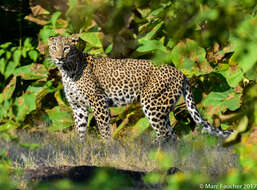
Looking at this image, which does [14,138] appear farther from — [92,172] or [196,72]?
[196,72]

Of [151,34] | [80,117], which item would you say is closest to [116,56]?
[151,34]

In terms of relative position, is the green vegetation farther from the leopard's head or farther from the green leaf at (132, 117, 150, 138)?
the leopard's head

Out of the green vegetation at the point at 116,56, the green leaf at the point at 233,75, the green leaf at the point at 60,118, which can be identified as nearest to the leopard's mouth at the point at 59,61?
the green vegetation at the point at 116,56

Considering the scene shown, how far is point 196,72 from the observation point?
848 cm

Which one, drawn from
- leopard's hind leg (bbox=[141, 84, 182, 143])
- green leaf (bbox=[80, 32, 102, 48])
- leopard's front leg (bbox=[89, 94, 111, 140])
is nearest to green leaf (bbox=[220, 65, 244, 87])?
leopard's hind leg (bbox=[141, 84, 182, 143])

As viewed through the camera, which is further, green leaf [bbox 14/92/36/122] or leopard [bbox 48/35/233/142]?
green leaf [bbox 14/92/36/122]

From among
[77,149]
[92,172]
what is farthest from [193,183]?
[77,149]

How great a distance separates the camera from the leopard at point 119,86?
8.21m

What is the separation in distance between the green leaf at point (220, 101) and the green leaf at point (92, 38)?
2285 millimetres

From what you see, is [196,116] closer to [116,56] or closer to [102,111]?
[102,111]

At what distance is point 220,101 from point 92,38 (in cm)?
261

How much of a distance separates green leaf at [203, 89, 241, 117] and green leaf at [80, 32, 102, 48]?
2285 millimetres

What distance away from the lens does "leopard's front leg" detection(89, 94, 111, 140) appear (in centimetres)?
842

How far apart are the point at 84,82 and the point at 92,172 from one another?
3.17 meters
